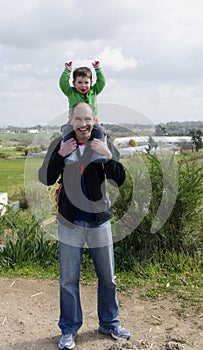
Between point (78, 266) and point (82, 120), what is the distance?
115 cm

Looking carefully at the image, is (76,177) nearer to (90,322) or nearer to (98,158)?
(98,158)

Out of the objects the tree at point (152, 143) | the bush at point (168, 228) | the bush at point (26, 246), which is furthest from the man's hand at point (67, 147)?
the bush at point (26, 246)

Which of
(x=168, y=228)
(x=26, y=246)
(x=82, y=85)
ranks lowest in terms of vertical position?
(x=26, y=246)

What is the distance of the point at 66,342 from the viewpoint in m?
3.71

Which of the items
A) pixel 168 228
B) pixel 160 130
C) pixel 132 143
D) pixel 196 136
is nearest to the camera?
pixel 132 143

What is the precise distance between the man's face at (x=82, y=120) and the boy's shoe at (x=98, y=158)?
16cm

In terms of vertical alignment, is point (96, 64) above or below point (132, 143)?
above

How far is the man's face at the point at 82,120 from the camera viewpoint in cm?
336

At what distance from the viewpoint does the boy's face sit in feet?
13.3

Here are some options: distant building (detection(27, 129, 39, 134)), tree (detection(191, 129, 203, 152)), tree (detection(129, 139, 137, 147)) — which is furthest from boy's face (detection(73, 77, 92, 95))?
tree (detection(191, 129, 203, 152))

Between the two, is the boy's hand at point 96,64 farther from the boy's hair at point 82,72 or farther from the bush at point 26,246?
the bush at point 26,246

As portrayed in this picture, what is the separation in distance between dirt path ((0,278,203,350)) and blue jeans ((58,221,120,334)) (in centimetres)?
24

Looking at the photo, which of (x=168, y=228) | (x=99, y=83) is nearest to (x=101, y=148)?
(x=99, y=83)

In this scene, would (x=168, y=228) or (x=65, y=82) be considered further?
(x=168, y=228)
